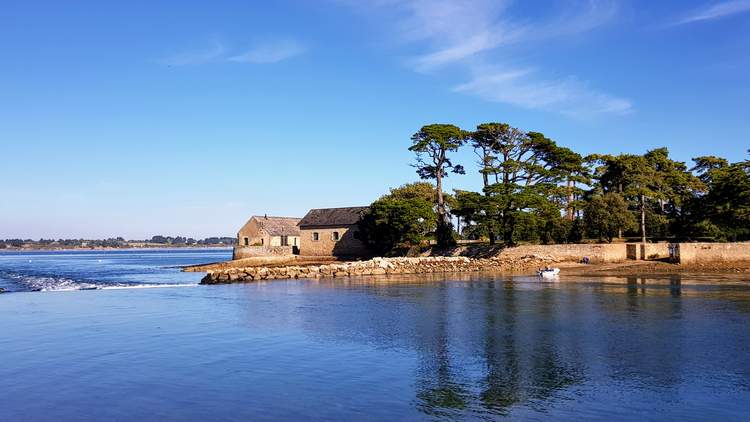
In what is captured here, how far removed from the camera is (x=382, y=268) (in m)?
50.3

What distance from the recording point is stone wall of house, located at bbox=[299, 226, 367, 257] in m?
68.1

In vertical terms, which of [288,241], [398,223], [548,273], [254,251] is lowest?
[548,273]

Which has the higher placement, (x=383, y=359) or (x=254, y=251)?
(x=254, y=251)

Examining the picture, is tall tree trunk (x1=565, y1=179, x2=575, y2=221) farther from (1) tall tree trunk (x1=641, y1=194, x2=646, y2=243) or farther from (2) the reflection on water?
(2) the reflection on water

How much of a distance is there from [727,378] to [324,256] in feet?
188

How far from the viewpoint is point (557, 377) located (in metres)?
13.5

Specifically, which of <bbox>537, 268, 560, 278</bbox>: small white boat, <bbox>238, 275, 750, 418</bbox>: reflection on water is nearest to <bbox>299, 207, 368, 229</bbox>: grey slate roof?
<bbox>537, 268, 560, 278</bbox>: small white boat

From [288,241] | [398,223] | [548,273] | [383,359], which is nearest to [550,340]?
[383,359]

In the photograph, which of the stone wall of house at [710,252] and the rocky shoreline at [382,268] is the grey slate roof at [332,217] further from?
the stone wall of house at [710,252]

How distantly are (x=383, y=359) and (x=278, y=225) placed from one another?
59533 mm

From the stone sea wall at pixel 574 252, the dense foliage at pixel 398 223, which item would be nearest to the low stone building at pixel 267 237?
the dense foliage at pixel 398 223

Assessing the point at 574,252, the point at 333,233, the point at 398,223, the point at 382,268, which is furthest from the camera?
the point at 333,233

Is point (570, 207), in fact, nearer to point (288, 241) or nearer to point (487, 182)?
point (487, 182)

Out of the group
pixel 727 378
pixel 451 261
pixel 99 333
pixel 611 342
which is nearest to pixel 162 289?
pixel 99 333
